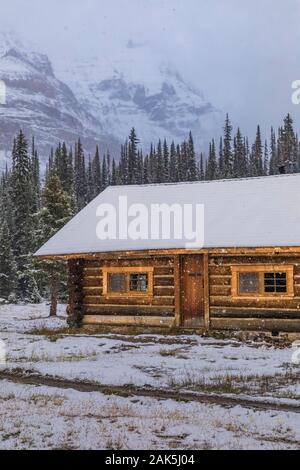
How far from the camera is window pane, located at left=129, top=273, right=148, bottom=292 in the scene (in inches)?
858

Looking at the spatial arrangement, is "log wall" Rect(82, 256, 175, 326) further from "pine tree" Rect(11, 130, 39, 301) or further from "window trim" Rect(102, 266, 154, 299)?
"pine tree" Rect(11, 130, 39, 301)

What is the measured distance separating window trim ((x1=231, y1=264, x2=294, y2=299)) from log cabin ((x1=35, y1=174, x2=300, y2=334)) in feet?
0.11

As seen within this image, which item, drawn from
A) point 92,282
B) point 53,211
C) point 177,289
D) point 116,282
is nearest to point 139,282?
point 116,282

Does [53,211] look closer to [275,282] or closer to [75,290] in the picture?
[75,290]

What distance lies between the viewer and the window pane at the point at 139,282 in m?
21.8

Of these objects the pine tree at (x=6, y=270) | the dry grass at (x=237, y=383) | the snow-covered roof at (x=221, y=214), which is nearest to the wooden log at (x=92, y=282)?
the snow-covered roof at (x=221, y=214)

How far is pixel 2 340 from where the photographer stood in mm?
19219

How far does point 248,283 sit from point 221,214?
320 centimetres

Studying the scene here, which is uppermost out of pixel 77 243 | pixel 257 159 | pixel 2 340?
pixel 257 159

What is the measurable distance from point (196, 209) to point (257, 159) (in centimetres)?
9777
